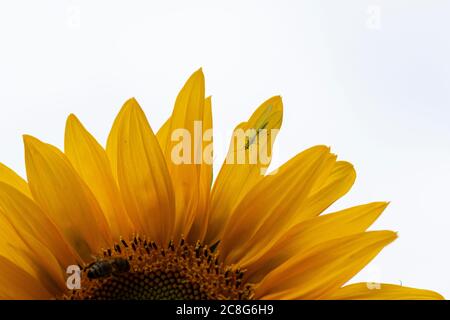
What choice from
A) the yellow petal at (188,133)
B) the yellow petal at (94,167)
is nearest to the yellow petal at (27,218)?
the yellow petal at (94,167)

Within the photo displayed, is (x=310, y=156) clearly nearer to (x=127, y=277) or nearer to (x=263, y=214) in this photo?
(x=263, y=214)

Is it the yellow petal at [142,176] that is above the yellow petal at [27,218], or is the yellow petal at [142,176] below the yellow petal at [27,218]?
above

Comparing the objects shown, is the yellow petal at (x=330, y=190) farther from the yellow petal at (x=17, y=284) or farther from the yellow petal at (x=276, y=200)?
the yellow petal at (x=17, y=284)

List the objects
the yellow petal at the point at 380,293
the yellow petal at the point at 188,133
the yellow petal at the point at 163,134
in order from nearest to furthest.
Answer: the yellow petal at the point at 380,293
the yellow petal at the point at 188,133
the yellow petal at the point at 163,134

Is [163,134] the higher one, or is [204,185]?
[163,134]

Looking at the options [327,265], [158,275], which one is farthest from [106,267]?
[327,265]

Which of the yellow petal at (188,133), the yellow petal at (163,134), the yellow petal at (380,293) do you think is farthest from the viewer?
the yellow petal at (163,134)

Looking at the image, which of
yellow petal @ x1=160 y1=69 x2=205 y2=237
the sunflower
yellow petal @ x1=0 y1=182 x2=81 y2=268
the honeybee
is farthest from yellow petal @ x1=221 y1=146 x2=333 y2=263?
yellow petal @ x1=0 y1=182 x2=81 y2=268

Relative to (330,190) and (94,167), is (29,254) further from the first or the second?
(330,190)
